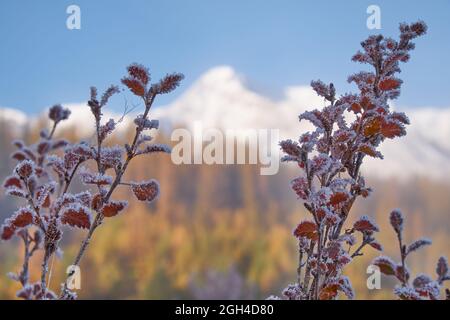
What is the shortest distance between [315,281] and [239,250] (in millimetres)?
9118

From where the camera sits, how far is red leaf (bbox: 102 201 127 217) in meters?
0.64

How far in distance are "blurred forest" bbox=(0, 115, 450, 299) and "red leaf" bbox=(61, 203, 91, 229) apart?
23.8 ft

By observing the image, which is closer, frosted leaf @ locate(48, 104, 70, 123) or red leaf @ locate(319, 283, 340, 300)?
red leaf @ locate(319, 283, 340, 300)

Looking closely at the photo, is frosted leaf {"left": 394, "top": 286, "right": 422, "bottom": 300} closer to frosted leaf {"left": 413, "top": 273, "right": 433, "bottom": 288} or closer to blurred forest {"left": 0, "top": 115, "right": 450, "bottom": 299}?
frosted leaf {"left": 413, "top": 273, "right": 433, "bottom": 288}

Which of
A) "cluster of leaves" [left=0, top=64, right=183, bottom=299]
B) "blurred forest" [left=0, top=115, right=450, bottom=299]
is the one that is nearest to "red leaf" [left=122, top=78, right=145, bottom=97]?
"cluster of leaves" [left=0, top=64, right=183, bottom=299]

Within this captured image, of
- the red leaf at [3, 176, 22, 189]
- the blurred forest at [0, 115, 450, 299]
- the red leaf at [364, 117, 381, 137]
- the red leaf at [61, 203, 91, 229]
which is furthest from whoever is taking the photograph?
the blurred forest at [0, 115, 450, 299]

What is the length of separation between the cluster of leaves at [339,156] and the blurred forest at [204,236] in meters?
7.14

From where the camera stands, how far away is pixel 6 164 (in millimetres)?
7758

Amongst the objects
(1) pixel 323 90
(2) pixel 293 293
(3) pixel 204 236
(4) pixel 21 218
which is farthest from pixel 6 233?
(3) pixel 204 236

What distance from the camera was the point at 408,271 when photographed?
31.7 inches

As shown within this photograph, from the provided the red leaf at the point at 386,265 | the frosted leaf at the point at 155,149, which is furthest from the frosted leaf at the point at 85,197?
the red leaf at the point at 386,265

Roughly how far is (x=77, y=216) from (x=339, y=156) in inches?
15.8

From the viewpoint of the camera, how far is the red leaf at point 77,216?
23.6 inches
